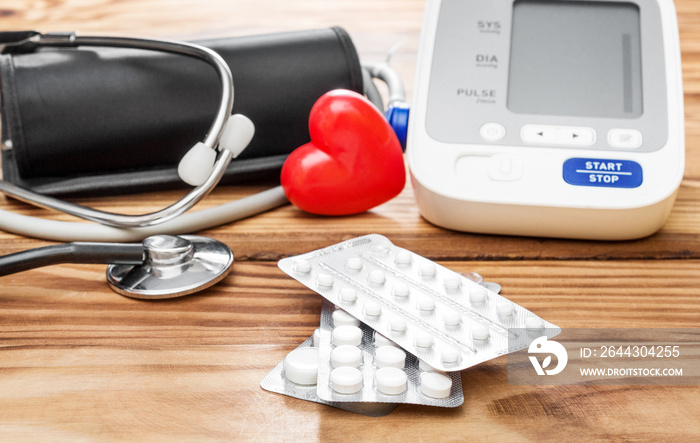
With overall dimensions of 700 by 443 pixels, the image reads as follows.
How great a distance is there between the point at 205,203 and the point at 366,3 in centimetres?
87

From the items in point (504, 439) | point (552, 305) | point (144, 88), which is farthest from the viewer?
point (144, 88)

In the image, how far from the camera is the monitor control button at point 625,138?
642mm

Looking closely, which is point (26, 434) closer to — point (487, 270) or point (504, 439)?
point (504, 439)

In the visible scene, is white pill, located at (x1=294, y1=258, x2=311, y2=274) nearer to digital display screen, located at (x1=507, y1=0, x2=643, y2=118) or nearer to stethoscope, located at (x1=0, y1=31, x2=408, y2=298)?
stethoscope, located at (x1=0, y1=31, x2=408, y2=298)

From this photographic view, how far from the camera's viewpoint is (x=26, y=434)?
15.1 inches

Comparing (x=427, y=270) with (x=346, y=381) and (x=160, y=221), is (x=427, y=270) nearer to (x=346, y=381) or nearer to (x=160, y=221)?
(x=346, y=381)

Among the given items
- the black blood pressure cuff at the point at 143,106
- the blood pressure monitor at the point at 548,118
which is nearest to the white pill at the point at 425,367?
the blood pressure monitor at the point at 548,118

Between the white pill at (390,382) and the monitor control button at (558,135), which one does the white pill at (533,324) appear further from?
the monitor control button at (558,135)

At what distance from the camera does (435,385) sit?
15.6 inches

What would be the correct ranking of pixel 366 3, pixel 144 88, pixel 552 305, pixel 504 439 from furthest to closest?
pixel 366 3
pixel 144 88
pixel 552 305
pixel 504 439

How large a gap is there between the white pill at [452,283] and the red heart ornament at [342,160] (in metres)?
0.20

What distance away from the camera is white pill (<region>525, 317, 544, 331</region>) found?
1.44 feet

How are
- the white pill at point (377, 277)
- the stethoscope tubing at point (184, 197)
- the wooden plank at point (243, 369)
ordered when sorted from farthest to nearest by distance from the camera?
the stethoscope tubing at point (184, 197), the white pill at point (377, 277), the wooden plank at point (243, 369)

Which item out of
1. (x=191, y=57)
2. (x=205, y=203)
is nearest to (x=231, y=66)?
(x=191, y=57)
